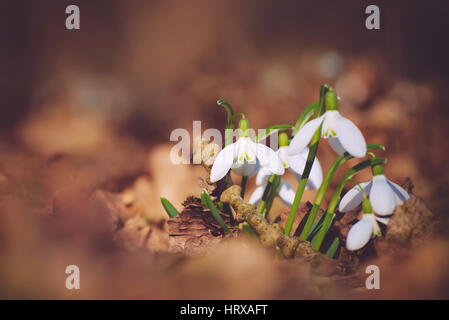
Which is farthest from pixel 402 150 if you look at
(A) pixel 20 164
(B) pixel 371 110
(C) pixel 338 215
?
(A) pixel 20 164

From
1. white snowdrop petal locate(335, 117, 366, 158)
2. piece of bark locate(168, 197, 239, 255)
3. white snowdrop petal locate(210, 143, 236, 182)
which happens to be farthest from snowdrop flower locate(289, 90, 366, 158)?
piece of bark locate(168, 197, 239, 255)

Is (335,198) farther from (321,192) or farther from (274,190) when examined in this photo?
(274,190)

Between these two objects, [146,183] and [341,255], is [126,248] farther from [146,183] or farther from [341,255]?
[341,255]

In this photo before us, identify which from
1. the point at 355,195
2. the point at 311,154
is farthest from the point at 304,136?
the point at 355,195

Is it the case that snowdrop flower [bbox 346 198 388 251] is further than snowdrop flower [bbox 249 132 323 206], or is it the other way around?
snowdrop flower [bbox 249 132 323 206]

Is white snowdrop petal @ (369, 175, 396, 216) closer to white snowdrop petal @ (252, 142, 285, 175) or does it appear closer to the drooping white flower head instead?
the drooping white flower head

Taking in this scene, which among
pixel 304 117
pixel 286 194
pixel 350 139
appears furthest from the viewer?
pixel 286 194

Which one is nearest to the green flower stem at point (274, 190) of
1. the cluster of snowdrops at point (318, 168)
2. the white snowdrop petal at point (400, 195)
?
the cluster of snowdrops at point (318, 168)
